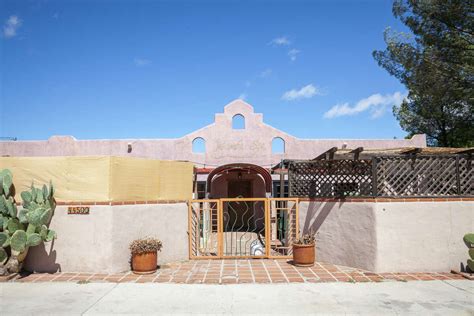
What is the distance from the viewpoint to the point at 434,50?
11.5 m

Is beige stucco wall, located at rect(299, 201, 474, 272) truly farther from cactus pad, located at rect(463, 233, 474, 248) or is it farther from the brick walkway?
the brick walkway

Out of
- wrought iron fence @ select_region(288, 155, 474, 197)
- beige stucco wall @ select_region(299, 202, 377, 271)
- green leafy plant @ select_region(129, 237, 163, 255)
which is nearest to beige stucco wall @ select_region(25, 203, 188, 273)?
green leafy plant @ select_region(129, 237, 163, 255)

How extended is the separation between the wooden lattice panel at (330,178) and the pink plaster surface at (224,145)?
7.35 metres

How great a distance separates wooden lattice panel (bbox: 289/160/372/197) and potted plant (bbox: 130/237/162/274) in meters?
4.25

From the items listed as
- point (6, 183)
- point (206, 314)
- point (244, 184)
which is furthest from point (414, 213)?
point (244, 184)

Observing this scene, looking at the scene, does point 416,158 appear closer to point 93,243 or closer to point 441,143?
point 93,243

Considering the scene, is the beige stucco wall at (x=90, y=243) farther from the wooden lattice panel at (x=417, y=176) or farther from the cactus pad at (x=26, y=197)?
the wooden lattice panel at (x=417, y=176)

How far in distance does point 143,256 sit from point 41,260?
7.75ft

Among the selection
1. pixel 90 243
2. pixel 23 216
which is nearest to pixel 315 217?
pixel 90 243

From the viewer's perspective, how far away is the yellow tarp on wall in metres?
8.20

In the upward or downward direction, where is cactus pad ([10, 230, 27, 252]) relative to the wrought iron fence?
downward

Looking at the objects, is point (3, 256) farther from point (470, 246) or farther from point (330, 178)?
point (470, 246)

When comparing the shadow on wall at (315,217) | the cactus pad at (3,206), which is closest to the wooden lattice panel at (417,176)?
the shadow on wall at (315,217)

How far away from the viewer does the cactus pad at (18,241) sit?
24.2 feet
